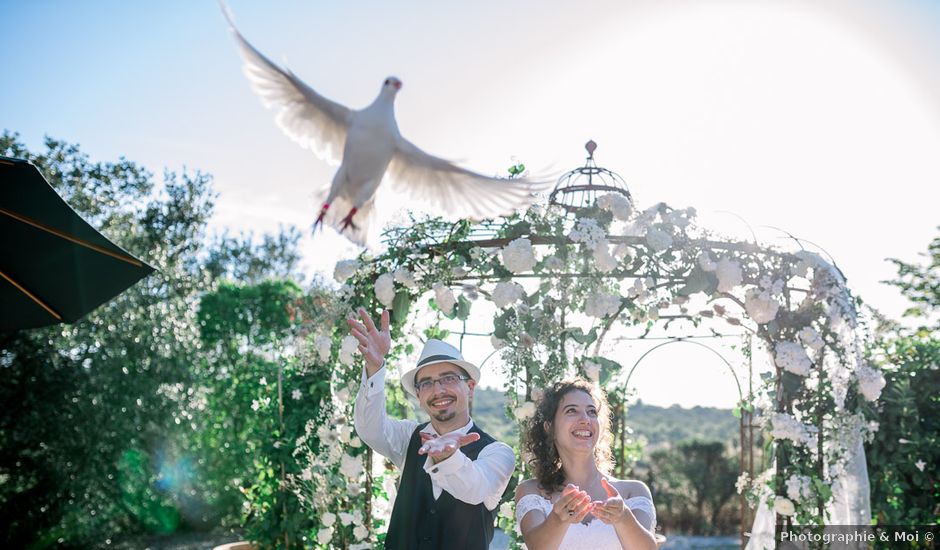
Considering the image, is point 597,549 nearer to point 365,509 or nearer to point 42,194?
point 365,509

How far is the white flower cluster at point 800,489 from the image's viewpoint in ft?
12.7

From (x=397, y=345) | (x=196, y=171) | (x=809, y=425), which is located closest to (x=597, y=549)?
(x=809, y=425)

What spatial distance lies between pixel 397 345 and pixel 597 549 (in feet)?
7.02

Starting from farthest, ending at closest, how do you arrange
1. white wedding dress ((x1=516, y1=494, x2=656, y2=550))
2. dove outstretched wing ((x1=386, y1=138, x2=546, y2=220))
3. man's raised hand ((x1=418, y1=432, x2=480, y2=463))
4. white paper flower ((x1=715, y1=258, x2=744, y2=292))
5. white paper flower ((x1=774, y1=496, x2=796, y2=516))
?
1. white paper flower ((x1=715, y1=258, x2=744, y2=292))
2. white paper flower ((x1=774, y1=496, x2=796, y2=516))
3. dove outstretched wing ((x1=386, y1=138, x2=546, y2=220))
4. white wedding dress ((x1=516, y1=494, x2=656, y2=550))
5. man's raised hand ((x1=418, y1=432, x2=480, y2=463))

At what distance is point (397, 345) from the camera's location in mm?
4578

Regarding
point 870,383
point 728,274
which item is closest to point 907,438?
point 870,383

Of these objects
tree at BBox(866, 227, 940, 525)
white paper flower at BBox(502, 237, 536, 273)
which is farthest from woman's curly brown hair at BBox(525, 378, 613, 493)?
tree at BBox(866, 227, 940, 525)

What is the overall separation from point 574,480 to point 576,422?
231 mm

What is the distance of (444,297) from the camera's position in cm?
412

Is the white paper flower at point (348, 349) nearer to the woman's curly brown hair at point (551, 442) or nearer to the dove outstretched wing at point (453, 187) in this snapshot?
the dove outstretched wing at point (453, 187)

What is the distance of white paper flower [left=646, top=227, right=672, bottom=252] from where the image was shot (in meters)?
3.94

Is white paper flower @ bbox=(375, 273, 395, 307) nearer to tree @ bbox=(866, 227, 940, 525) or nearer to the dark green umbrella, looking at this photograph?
the dark green umbrella

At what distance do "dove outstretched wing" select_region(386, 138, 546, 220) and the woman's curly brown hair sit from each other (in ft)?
3.02

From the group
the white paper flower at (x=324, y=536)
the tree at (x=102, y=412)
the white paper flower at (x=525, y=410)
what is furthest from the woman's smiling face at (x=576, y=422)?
the tree at (x=102, y=412)
